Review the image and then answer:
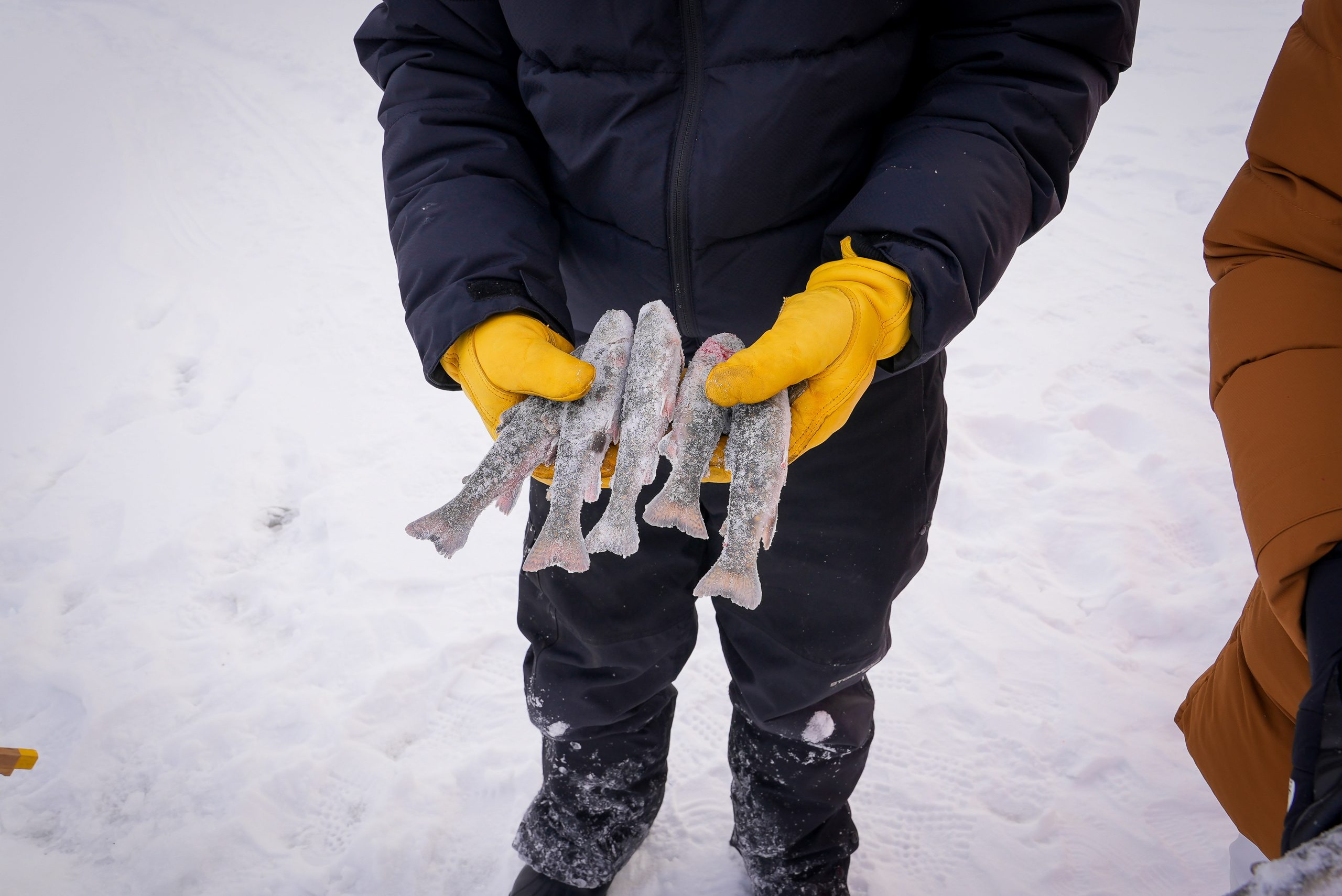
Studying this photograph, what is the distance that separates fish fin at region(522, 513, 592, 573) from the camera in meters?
1.00

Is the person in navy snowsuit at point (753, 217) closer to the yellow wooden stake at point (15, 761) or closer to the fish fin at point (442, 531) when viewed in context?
the fish fin at point (442, 531)

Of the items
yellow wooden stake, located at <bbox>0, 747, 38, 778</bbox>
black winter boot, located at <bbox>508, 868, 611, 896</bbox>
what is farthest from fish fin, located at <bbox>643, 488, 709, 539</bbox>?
yellow wooden stake, located at <bbox>0, 747, 38, 778</bbox>

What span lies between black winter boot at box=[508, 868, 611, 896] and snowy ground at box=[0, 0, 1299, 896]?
10 cm

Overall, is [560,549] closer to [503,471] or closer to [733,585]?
[503,471]

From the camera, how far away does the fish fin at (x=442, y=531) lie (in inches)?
37.7

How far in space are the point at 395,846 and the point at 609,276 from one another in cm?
129

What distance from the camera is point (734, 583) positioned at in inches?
37.1

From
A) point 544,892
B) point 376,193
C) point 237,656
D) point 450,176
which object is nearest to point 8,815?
point 237,656

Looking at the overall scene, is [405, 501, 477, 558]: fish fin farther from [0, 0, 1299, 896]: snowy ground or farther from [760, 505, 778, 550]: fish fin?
[0, 0, 1299, 896]: snowy ground

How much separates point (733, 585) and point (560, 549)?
23 centimetres

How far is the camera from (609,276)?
1233mm

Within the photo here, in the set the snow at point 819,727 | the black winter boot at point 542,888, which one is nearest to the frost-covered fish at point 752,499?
the snow at point 819,727

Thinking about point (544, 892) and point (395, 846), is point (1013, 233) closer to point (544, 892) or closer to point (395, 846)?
point (544, 892)

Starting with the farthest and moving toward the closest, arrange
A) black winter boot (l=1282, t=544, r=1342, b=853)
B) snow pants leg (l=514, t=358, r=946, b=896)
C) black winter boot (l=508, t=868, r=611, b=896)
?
1. black winter boot (l=508, t=868, r=611, b=896)
2. snow pants leg (l=514, t=358, r=946, b=896)
3. black winter boot (l=1282, t=544, r=1342, b=853)
